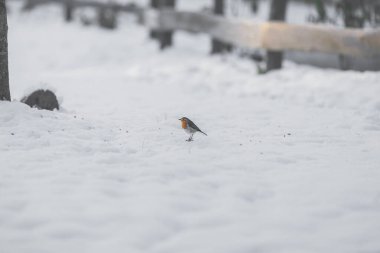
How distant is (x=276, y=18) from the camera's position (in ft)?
38.1

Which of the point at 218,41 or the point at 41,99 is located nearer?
the point at 41,99

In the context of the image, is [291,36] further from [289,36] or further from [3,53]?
[3,53]

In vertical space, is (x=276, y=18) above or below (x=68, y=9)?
below

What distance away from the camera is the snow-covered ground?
3.93 metres

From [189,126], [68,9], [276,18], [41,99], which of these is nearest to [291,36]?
[276,18]

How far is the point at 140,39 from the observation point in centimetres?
1812

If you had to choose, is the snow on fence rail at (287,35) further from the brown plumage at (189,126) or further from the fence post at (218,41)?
the brown plumage at (189,126)

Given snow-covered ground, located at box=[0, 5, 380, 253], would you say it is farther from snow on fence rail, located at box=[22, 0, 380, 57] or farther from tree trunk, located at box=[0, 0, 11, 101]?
snow on fence rail, located at box=[22, 0, 380, 57]

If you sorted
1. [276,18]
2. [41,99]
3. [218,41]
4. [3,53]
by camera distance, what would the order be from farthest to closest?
[218,41] → [276,18] → [41,99] → [3,53]

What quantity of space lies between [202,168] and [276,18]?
283 inches

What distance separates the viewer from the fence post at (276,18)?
11250 millimetres

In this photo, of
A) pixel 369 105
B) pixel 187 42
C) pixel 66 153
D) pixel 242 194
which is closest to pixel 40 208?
pixel 66 153

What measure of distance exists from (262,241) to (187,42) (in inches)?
574

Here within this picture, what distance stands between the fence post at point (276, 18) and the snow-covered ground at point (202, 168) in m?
0.42
